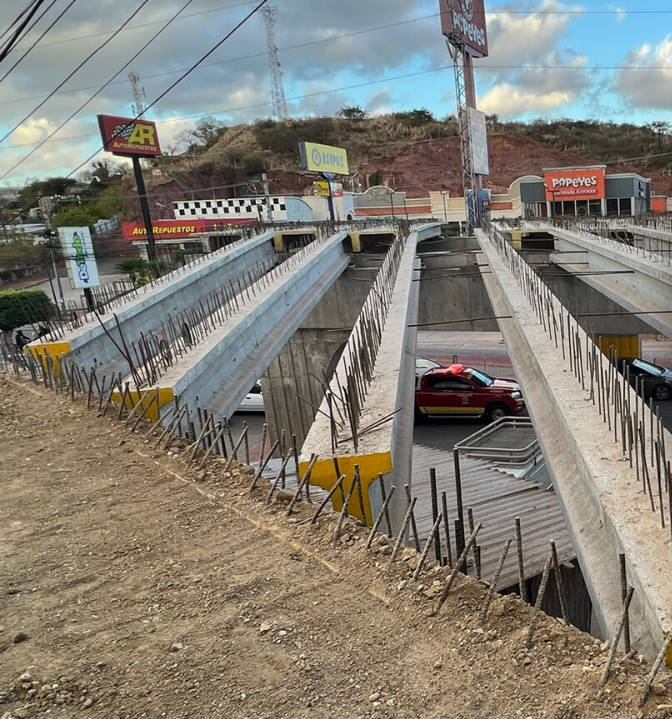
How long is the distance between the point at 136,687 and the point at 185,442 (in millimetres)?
2881

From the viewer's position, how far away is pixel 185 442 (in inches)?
205

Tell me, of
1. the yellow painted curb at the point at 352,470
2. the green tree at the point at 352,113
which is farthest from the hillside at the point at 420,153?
the yellow painted curb at the point at 352,470

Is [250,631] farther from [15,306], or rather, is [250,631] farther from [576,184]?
[576,184]

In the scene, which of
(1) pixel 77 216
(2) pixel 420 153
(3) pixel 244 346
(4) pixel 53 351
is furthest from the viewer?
(2) pixel 420 153

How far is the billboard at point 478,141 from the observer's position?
2386 centimetres

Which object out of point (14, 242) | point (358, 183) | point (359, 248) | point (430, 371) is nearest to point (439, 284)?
point (430, 371)

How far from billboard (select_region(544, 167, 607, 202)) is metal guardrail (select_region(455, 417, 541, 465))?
93.4 feet

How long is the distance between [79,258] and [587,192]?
31545mm

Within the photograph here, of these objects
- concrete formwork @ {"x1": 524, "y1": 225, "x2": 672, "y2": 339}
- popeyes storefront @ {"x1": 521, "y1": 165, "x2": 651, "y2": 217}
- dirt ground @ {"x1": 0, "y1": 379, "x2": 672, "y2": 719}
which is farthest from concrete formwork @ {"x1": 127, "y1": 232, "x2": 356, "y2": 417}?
popeyes storefront @ {"x1": 521, "y1": 165, "x2": 651, "y2": 217}

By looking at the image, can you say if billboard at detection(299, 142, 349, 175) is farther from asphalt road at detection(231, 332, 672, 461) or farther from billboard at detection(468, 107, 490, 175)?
asphalt road at detection(231, 332, 672, 461)

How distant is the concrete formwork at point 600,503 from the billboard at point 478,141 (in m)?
20.2

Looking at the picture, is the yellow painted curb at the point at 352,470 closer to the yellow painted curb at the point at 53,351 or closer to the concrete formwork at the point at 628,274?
the yellow painted curb at the point at 53,351

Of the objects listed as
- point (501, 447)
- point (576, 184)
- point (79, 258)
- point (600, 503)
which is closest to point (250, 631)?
point (600, 503)

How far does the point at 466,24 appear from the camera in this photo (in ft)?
76.1
